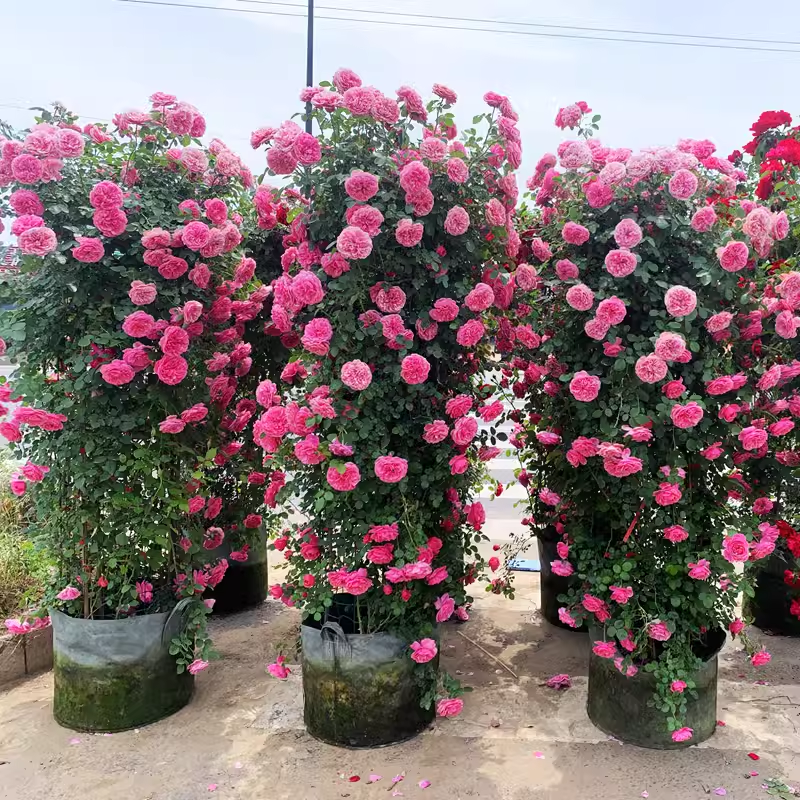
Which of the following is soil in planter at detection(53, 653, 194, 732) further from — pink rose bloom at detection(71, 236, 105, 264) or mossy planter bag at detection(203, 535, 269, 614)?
pink rose bloom at detection(71, 236, 105, 264)

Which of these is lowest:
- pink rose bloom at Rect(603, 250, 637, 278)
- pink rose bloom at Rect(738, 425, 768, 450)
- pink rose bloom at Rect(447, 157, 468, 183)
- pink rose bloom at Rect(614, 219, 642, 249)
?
pink rose bloom at Rect(738, 425, 768, 450)

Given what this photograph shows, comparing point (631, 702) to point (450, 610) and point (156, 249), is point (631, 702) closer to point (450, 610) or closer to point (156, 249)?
point (450, 610)

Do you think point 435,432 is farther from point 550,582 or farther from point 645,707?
point 550,582

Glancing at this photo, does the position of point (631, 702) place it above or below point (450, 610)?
below

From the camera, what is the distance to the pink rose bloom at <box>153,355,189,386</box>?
8.18 ft

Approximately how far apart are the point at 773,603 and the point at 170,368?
3135mm

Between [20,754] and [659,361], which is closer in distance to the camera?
[659,361]

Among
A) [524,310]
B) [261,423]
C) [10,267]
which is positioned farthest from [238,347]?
[524,310]

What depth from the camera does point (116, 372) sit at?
2404mm

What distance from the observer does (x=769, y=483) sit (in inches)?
125

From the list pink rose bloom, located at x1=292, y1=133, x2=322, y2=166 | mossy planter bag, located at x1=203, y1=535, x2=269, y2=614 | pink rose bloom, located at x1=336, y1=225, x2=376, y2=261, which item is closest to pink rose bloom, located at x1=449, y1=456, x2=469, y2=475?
pink rose bloom, located at x1=336, y1=225, x2=376, y2=261

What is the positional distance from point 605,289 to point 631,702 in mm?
1509

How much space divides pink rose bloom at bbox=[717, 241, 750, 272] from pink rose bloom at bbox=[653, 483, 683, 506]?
0.73m

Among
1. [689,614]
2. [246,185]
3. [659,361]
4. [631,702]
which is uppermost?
[246,185]
